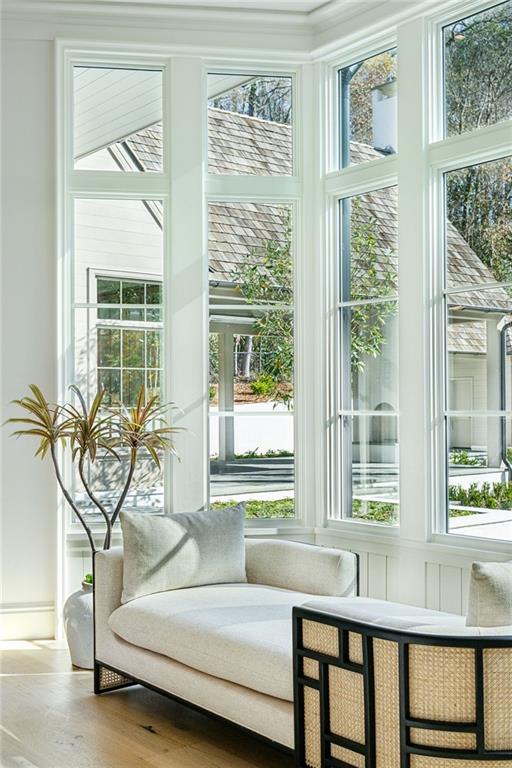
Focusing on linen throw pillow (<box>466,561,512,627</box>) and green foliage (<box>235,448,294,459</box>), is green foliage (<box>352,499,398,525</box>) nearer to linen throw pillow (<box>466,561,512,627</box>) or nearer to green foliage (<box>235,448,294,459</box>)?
green foliage (<box>235,448,294,459</box>)

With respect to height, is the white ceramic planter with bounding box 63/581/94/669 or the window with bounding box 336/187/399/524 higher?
the window with bounding box 336/187/399/524

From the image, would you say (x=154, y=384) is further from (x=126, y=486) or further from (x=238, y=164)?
(x=238, y=164)

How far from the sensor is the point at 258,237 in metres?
5.30

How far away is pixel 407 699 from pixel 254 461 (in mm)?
2729

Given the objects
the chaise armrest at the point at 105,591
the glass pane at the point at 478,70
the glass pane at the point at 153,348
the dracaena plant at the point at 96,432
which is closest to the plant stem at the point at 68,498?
the dracaena plant at the point at 96,432

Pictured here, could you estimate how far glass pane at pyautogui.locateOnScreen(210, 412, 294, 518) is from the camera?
5.23 m

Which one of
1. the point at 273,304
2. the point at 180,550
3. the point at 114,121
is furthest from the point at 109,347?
the point at 180,550

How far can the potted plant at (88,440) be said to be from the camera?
15.1 ft

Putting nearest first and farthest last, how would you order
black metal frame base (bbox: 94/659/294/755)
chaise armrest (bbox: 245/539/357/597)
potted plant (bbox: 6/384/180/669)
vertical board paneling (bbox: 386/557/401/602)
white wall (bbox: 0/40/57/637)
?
black metal frame base (bbox: 94/659/294/755)
chaise armrest (bbox: 245/539/357/597)
potted plant (bbox: 6/384/180/669)
vertical board paneling (bbox: 386/557/401/602)
white wall (bbox: 0/40/57/637)

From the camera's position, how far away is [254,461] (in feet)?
17.3

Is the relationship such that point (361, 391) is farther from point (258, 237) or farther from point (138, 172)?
point (138, 172)

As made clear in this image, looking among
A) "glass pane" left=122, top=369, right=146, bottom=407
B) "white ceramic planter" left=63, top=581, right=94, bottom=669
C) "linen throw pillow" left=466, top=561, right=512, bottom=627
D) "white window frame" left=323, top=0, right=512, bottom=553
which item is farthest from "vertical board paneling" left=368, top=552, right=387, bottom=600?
"linen throw pillow" left=466, top=561, right=512, bottom=627

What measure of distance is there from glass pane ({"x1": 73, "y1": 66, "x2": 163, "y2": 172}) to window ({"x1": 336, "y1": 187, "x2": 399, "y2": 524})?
4.00 feet

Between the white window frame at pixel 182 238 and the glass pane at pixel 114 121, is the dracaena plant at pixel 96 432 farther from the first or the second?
the glass pane at pixel 114 121
